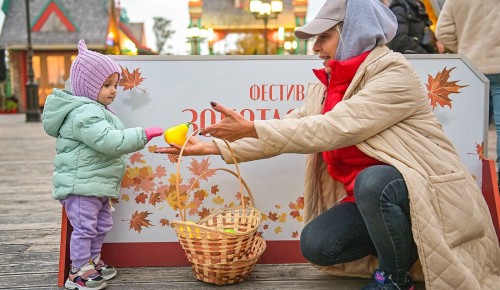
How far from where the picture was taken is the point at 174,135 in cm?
235

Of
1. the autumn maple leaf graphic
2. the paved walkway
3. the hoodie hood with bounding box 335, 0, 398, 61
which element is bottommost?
the paved walkway

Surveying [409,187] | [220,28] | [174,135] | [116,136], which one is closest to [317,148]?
[409,187]

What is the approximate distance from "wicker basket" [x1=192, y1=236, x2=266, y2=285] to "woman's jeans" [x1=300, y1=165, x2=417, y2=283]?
0.26m

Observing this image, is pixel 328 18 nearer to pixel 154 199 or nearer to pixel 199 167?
pixel 199 167

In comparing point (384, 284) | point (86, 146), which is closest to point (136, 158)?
point (86, 146)

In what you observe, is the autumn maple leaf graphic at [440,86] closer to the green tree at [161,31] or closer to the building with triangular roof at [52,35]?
the building with triangular roof at [52,35]

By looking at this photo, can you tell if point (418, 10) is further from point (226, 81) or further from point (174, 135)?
point (174, 135)

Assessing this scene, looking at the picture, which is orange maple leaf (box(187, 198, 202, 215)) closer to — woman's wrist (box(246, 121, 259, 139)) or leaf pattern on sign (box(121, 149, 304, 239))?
leaf pattern on sign (box(121, 149, 304, 239))

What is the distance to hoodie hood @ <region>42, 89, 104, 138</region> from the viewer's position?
2344mm

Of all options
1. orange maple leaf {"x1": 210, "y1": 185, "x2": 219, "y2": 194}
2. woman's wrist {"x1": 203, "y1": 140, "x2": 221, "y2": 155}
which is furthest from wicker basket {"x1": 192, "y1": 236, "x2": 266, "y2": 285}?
woman's wrist {"x1": 203, "y1": 140, "x2": 221, "y2": 155}

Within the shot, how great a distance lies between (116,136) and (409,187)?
1165mm

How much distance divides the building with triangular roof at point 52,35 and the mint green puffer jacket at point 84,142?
24.1 meters

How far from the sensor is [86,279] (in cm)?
238

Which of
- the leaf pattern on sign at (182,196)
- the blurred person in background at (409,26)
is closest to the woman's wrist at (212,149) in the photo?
the leaf pattern on sign at (182,196)
